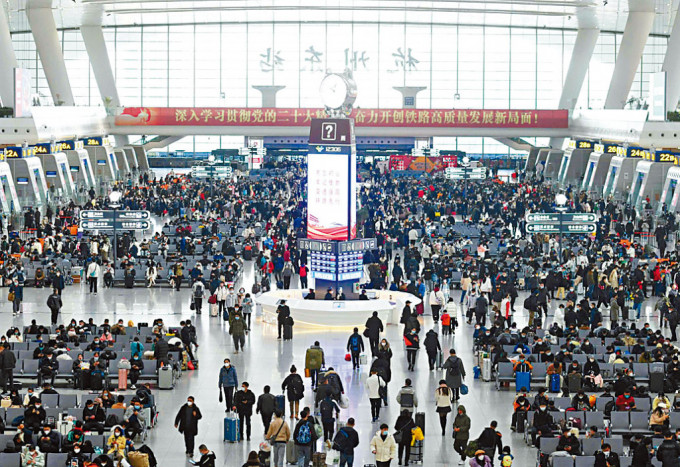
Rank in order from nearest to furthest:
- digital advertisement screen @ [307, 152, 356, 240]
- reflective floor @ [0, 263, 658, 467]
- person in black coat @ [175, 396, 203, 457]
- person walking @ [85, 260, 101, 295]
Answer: person in black coat @ [175, 396, 203, 457] < reflective floor @ [0, 263, 658, 467] < digital advertisement screen @ [307, 152, 356, 240] < person walking @ [85, 260, 101, 295]

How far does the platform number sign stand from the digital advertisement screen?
15.9 inches

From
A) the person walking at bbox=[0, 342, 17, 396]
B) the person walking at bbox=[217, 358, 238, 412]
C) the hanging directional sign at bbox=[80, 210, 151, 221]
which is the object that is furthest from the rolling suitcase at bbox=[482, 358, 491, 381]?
the hanging directional sign at bbox=[80, 210, 151, 221]

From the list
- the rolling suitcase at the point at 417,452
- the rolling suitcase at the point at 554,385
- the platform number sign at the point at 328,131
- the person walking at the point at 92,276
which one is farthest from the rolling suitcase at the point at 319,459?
the person walking at the point at 92,276

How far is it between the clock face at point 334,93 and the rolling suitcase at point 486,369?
33.2 feet

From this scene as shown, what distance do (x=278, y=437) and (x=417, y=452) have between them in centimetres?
189

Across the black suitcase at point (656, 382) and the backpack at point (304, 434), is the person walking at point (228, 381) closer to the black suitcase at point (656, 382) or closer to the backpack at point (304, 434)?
the backpack at point (304, 434)

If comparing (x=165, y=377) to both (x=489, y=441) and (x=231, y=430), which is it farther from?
(x=489, y=441)

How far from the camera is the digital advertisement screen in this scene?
1120 inches

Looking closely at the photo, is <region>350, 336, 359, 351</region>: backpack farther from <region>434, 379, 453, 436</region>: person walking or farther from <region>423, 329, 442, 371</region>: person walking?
<region>434, 379, 453, 436</region>: person walking

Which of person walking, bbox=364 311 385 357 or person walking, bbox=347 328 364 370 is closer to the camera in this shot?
person walking, bbox=347 328 364 370

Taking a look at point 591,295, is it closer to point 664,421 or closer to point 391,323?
point 391,323

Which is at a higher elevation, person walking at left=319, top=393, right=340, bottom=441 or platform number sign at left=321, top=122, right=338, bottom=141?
platform number sign at left=321, top=122, right=338, bottom=141

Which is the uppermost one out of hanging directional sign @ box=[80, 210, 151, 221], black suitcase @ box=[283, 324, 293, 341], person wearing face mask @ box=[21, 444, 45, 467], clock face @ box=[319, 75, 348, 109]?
clock face @ box=[319, 75, 348, 109]

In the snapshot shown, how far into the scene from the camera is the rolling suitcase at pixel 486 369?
68.3 feet
